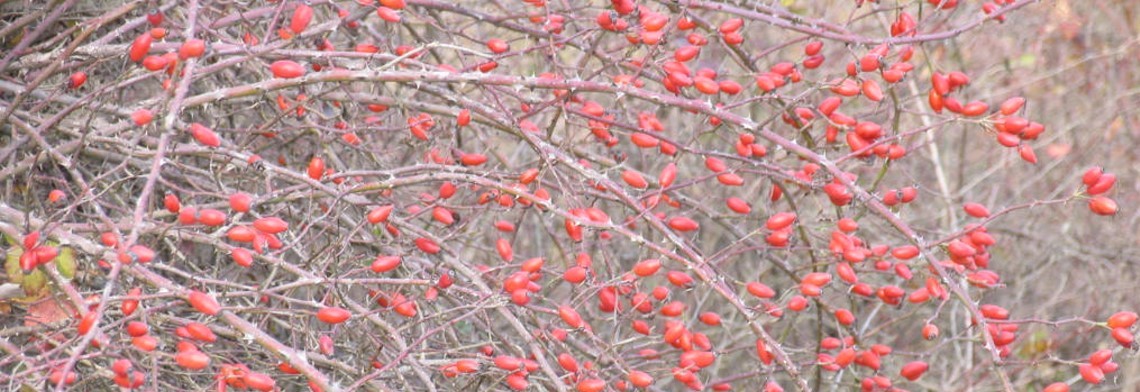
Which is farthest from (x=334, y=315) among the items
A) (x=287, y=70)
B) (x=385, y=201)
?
(x=385, y=201)

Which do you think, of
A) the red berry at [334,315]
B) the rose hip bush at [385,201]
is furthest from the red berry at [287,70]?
the red berry at [334,315]

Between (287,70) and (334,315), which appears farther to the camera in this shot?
(287,70)

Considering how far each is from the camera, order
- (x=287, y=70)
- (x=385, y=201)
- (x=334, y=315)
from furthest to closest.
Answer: (x=385, y=201)
(x=287, y=70)
(x=334, y=315)

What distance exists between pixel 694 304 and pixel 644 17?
1.87m

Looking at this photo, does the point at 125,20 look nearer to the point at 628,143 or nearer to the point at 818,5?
the point at 628,143


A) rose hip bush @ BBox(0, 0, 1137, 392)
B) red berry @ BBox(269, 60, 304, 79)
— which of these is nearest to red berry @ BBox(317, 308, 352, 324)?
rose hip bush @ BBox(0, 0, 1137, 392)

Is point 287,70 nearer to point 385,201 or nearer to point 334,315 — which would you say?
point 334,315

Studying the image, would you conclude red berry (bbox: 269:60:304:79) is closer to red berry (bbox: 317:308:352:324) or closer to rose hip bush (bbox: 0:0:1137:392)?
rose hip bush (bbox: 0:0:1137:392)

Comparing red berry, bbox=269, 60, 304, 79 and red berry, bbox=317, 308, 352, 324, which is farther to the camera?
red berry, bbox=269, 60, 304, 79

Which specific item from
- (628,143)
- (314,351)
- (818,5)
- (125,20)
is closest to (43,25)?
(125,20)

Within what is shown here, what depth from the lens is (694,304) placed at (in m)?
4.33

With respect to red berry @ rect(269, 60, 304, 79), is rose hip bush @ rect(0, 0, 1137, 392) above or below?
below

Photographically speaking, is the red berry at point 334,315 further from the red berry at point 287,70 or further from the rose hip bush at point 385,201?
the red berry at point 287,70

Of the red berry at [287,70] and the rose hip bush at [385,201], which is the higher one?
the red berry at [287,70]
